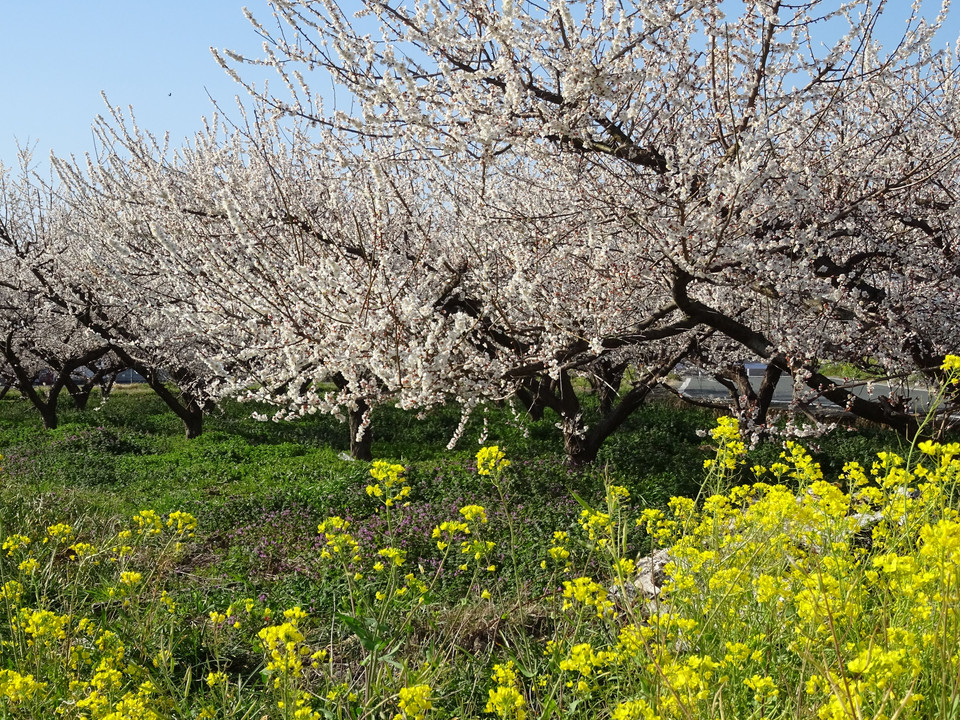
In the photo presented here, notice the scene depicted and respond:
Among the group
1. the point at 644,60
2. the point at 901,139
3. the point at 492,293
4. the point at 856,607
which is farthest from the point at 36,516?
the point at 901,139

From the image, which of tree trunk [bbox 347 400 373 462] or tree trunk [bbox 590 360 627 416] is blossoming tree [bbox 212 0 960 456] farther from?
tree trunk [bbox 347 400 373 462]

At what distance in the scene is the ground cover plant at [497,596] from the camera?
2.50 meters

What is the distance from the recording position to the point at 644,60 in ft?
16.9

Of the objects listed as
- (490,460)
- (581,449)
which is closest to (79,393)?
(581,449)

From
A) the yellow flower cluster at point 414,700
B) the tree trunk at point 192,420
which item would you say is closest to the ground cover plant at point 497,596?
the yellow flower cluster at point 414,700

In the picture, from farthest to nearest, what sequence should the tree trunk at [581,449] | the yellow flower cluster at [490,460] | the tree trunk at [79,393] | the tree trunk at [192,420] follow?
the tree trunk at [79,393]
the tree trunk at [192,420]
the tree trunk at [581,449]
the yellow flower cluster at [490,460]

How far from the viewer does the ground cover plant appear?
2.50m

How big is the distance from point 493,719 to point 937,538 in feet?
7.19

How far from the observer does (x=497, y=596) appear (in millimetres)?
5375

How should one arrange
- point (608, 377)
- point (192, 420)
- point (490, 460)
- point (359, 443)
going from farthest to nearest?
point (192, 420) < point (608, 377) < point (359, 443) < point (490, 460)

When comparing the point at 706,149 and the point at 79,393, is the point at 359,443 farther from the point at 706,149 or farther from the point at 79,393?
the point at 79,393

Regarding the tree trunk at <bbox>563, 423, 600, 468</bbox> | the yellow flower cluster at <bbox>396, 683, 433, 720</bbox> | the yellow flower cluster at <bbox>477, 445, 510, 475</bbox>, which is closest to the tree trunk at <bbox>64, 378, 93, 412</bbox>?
the tree trunk at <bbox>563, 423, 600, 468</bbox>

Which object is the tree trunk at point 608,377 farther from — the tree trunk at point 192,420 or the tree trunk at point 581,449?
the tree trunk at point 192,420

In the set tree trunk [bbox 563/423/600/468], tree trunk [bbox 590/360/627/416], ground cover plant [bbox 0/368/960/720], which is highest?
tree trunk [bbox 590/360/627/416]
